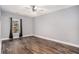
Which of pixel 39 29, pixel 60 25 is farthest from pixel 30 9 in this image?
pixel 60 25

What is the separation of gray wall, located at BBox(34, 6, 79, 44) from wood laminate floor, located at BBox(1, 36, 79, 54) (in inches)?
6.2

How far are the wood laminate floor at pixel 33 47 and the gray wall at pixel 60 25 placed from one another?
158 mm

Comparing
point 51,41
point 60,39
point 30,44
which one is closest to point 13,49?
point 30,44

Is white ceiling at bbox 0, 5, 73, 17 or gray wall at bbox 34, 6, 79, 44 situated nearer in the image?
white ceiling at bbox 0, 5, 73, 17

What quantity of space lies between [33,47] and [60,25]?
2.60 ft

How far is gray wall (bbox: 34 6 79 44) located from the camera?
→ 163cm

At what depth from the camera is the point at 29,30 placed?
5.45ft

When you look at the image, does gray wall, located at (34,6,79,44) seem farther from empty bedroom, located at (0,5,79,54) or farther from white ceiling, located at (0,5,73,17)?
white ceiling, located at (0,5,73,17)

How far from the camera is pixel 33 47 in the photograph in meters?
1.60

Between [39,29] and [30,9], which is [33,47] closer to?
[39,29]

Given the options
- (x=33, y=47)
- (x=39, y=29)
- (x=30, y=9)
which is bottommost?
(x=33, y=47)

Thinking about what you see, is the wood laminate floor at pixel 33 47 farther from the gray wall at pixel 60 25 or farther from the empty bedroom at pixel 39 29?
the gray wall at pixel 60 25

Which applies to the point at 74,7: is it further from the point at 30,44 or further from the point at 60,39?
the point at 30,44

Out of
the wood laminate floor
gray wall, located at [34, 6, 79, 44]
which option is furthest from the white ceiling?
the wood laminate floor
